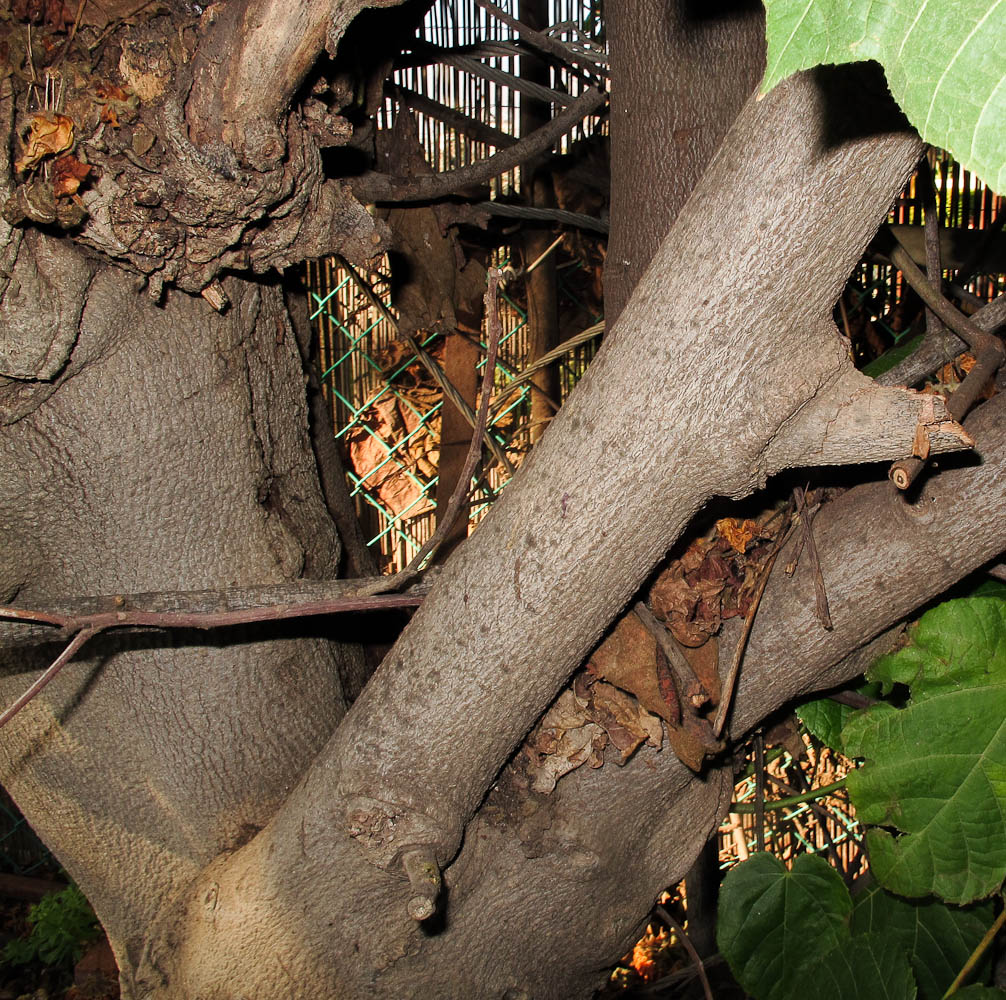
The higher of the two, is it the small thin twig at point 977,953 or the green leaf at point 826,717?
the green leaf at point 826,717

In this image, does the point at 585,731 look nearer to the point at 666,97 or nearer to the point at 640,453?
the point at 640,453

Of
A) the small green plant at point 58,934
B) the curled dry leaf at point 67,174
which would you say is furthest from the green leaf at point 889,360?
the small green plant at point 58,934

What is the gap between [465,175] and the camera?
1.23 meters

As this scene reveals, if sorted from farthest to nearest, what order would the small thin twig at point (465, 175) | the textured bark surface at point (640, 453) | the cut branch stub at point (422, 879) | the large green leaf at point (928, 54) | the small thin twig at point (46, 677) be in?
1. the small thin twig at point (465, 175)
2. the cut branch stub at point (422, 879)
3. the small thin twig at point (46, 677)
4. the textured bark surface at point (640, 453)
5. the large green leaf at point (928, 54)

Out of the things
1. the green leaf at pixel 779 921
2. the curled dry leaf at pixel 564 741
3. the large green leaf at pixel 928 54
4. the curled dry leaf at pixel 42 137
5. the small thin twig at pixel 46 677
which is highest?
the curled dry leaf at pixel 42 137

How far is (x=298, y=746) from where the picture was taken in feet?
3.37

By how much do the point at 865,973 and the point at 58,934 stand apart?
194cm

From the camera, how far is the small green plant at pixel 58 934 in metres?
2.07

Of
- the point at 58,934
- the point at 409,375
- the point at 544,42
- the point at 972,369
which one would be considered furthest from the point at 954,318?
the point at 58,934

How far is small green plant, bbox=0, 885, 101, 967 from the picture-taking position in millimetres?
2070

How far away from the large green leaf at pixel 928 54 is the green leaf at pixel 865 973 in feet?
3.14

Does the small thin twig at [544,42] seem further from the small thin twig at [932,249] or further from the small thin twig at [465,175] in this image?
the small thin twig at [932,249]

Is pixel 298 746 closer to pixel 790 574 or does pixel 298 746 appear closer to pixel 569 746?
pixel 569 746

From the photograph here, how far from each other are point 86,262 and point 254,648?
0.45 meters
